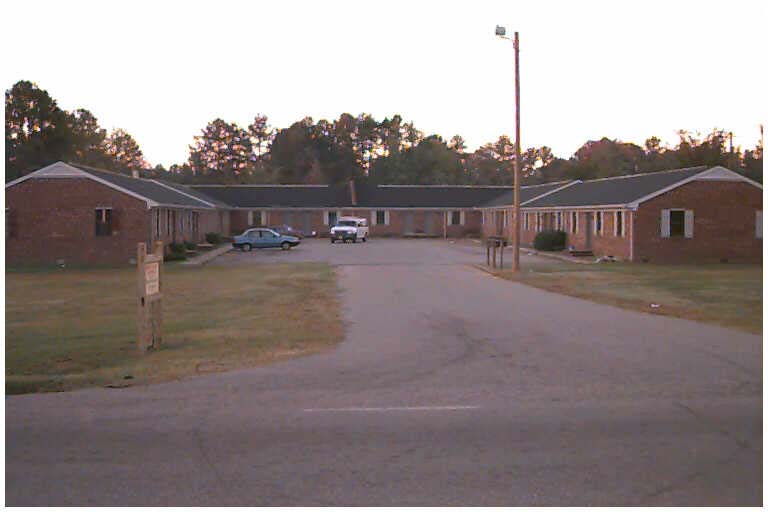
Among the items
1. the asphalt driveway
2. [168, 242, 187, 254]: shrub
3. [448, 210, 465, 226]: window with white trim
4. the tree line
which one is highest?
the tree line

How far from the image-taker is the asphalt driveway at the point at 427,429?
→ 6949mm

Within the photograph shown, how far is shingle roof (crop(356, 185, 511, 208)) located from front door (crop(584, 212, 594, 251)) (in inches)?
1112

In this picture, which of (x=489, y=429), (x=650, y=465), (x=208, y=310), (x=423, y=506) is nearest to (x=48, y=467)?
(x=423, y=506)

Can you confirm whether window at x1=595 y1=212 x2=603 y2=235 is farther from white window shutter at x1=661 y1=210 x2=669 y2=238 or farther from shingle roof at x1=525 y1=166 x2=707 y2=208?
white window shutter at x1=661 y1=210 x2=669 y2=238

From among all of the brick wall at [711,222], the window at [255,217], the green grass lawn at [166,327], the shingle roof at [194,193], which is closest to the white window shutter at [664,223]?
the brick wall at [711,222]

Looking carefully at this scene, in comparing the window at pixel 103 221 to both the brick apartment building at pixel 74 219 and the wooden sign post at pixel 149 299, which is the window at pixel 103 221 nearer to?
the brick apartment building at pixel 74 219

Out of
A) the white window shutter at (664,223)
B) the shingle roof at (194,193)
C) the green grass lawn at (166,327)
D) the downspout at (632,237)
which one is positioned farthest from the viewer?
the shingle roof at (194,193)

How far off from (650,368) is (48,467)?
7922 millimetres

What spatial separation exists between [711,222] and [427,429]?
1417 inches

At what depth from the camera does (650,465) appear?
24.6 feet

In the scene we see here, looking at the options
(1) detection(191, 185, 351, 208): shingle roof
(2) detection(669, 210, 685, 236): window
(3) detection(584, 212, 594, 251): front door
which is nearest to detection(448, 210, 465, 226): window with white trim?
(1) detection(191, 185, 351, 208): shingle roof

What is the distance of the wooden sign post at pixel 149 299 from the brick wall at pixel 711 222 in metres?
30.3

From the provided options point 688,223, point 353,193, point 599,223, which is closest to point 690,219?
point 688,223

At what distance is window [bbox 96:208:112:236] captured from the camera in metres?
41.3
